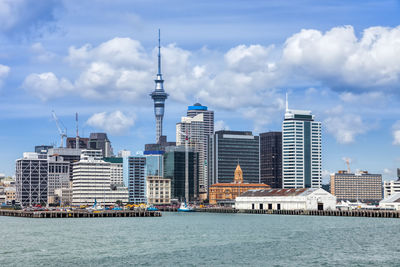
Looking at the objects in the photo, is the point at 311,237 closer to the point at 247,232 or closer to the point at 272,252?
the point at 247,232

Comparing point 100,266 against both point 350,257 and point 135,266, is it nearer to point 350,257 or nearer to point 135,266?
point 135,266

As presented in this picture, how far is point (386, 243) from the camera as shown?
10956 centimetres

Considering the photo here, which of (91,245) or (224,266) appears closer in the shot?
(224,266)

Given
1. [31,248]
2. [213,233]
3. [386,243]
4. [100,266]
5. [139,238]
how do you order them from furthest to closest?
[213,233]
[139,238]
[386,243]
[31,248]
[100,266]

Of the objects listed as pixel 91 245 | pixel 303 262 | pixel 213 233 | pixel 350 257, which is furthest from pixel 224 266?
pixel 213 233

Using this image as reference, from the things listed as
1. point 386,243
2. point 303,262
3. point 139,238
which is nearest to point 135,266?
point 303,262

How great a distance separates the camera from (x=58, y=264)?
83938mm

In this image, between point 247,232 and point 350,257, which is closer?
point 350,257

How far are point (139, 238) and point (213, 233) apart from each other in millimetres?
18227

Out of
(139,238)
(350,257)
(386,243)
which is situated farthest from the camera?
(139,238)

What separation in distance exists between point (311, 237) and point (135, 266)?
155 feet

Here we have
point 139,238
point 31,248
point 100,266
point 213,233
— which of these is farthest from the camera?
point 213,233

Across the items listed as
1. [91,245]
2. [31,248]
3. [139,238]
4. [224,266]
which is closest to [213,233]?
[139,238]

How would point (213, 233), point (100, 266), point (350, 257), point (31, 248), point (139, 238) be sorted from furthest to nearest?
point (213, 233) < point (139, 238) < point (31, 248) < point (350, 257) < point (100, 266)
